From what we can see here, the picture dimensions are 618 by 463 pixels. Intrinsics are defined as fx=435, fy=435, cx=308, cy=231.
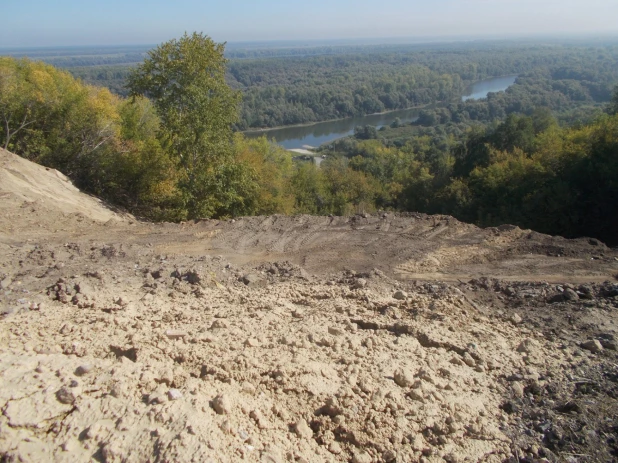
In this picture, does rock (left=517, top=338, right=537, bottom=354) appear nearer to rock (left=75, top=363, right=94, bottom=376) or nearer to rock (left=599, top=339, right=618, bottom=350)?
rock (left=599, top=339, right=618, bottom=350)

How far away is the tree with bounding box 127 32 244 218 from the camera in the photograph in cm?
1316

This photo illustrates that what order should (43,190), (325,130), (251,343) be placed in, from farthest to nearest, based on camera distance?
(325,130) → (43,190) → (251,343)

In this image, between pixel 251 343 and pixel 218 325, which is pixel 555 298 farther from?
pixel 218 325

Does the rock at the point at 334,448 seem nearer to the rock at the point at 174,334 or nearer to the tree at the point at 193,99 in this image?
the rock at the point at 174,334

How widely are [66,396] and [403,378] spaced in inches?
132

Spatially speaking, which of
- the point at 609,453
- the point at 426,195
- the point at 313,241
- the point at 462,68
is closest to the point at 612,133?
the point at 426,195

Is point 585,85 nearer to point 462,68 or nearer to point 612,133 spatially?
point 462,68

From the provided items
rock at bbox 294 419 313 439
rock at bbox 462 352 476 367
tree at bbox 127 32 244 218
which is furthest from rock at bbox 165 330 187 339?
tree at bbox 127 32 244 218

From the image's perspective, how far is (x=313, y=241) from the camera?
1098 cm

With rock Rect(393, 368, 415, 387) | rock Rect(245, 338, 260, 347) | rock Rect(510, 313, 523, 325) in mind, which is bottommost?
rock Rect(510, 313, 523, 325)

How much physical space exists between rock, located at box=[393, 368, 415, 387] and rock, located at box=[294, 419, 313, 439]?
1.20 m

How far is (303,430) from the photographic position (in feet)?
13.5

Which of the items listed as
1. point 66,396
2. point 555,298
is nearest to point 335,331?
point 66,396

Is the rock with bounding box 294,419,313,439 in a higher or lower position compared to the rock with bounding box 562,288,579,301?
higher
